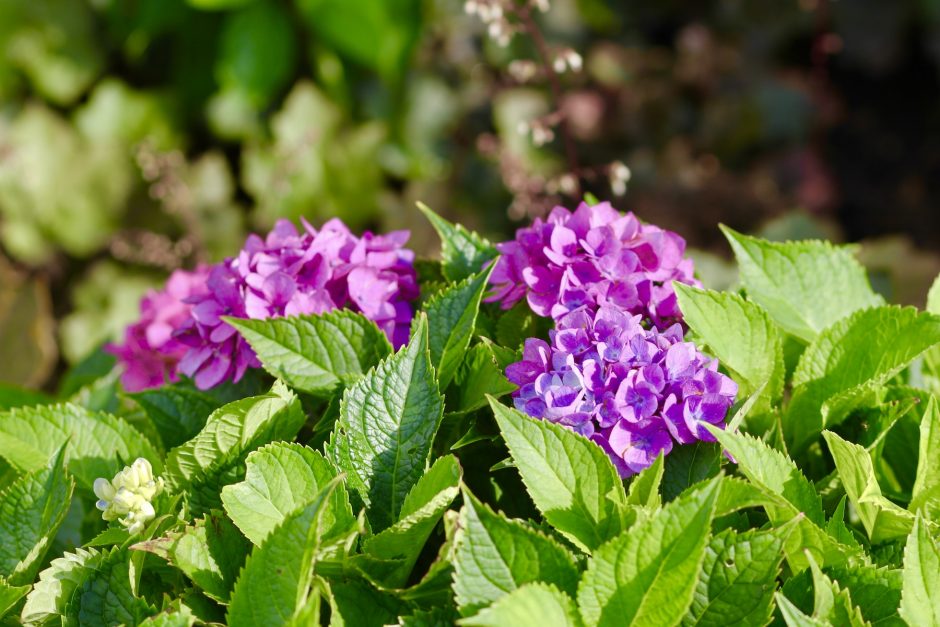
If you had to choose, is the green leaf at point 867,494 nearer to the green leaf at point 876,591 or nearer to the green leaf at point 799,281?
the green leaf at point 876,591

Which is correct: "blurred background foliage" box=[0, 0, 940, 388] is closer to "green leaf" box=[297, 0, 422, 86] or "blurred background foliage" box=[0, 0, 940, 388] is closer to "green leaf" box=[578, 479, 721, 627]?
"green leaf" box=[297, 0, 422, 86]

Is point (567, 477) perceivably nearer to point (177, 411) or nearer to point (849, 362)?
point (849, 362)

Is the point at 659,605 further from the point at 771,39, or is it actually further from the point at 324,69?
the point at 771,39

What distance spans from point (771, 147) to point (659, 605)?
291 cm

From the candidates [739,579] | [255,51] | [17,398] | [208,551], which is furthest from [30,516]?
[255,51]

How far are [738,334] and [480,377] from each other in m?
0.29

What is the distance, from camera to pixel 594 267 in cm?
111

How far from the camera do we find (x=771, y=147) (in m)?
3.52

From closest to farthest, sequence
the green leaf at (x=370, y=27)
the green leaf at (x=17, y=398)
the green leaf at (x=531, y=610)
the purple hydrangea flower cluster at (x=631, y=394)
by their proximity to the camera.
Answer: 1. the green leaf at (x=531, y=610)
2. the purple hydrangea flower cluster at (x=631, y=394)
3. the green leaf at (x=17, y=398)
4. the green leaf at (x=370, y=27)

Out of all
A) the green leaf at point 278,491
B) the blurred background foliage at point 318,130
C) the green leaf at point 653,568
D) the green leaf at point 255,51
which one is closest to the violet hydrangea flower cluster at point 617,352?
the green leaf at point 653,568

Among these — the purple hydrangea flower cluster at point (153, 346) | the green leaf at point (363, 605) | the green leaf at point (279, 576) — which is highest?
the green leaf at point (279, 576)

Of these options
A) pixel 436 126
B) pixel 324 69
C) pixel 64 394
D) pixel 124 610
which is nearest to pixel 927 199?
pixel 436 126

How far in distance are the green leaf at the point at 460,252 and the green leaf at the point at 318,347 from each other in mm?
153

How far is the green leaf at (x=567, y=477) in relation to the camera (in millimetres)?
957
